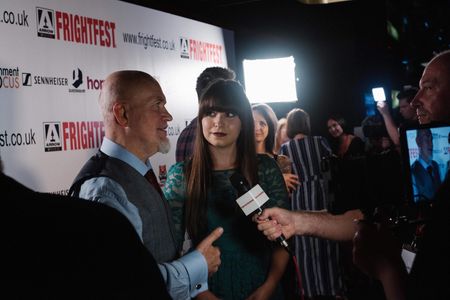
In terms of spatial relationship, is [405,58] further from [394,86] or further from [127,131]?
[127,131]

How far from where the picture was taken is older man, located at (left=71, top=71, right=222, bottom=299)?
6.49 feet

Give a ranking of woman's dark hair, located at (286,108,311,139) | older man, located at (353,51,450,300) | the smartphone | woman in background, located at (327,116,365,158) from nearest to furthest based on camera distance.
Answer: older man, located at (353,51,450,300) < woman's dark hair, located at (286,108,311,139) < woman in background, located at (327,116,365,158) < the smartphone

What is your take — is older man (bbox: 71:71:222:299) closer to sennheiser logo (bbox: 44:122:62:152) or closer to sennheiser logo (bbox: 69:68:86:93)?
sennheiser logo (bbox: 44:122:62:152)

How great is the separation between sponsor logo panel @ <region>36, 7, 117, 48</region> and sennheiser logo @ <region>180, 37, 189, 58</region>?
101 cm

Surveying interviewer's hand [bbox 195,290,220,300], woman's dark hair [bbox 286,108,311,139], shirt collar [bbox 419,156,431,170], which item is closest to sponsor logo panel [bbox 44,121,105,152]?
interviewer's hand [bbox 195,290,220,300]

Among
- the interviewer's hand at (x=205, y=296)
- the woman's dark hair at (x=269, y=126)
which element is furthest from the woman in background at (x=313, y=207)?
the interviewer's hand at (x=205, y=296)

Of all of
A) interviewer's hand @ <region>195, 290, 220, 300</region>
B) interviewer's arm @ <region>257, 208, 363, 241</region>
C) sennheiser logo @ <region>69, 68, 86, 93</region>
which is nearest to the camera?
interviewer's arm @ <region>257, 208, 363, 241</region>

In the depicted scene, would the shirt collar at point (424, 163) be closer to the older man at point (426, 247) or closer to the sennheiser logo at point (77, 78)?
the older man at point (426, 247)

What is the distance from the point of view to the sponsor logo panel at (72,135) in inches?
137

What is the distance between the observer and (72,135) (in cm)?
369

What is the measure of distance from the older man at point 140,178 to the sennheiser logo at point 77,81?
1.56 meters

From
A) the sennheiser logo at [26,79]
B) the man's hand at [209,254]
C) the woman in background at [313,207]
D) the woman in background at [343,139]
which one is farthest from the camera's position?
the woman in background at [343,139]

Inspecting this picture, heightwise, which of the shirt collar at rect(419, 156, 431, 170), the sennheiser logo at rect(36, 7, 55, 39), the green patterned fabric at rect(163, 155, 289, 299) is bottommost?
the green patterned fabric at rect(163, 155, 289, 299)

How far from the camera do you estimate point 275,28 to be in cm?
Answer: 915
